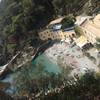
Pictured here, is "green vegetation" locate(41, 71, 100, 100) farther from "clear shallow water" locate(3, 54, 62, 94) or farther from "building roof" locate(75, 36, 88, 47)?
"building roof" locate(75, 36, 88, 47)

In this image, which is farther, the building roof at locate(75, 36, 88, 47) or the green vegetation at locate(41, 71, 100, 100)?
the building roof at locate(75, 36, 88, 47)

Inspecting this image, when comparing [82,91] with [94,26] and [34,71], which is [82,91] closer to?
[34,71]

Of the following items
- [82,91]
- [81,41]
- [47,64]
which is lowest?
[47,64]

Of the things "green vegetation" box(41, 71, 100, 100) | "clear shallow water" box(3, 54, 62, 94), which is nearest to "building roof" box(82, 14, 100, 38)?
"clear shallow water" box(3, 54, 62, 94)

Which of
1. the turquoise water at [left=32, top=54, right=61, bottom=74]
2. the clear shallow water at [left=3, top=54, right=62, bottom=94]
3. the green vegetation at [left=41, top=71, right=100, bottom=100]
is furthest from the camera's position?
the turquoise water at [left=32, top=54, right=61, bottom=74]

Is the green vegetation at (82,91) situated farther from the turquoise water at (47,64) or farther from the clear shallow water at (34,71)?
the turquoise water at (47,64)

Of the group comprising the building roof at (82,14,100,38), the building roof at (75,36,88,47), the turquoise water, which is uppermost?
the building roof at (82,14,100,38)

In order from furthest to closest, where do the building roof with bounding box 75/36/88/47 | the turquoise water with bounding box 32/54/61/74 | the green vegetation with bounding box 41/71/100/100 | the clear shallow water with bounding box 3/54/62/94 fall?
the building roof with bounding box 75/36/88/47 < the turquoise water with bounding box 32/54/61/74 < the clear shallow water with bounding box 3/54/62/94 < the green vegetation with bounding box 41/71/100/100

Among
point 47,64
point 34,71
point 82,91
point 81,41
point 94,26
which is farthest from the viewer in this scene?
point 47,64

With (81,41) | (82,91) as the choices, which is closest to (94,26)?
(81,41)
